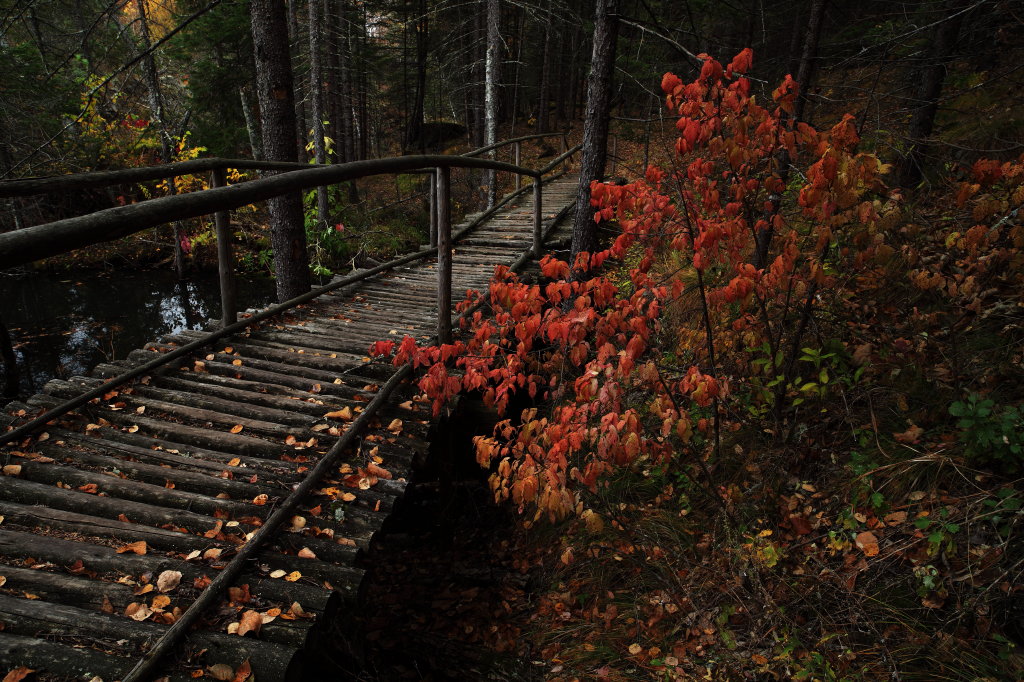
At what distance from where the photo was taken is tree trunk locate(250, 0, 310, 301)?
668 centimetres

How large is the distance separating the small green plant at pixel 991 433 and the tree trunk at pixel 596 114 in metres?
3.73

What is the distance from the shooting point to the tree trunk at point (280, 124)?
21.9ft

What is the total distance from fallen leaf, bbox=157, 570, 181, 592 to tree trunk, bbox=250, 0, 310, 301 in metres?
5.44

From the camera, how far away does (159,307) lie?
1382 centimetres

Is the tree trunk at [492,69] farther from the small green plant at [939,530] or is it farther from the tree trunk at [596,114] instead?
the small green plant at [939,530]

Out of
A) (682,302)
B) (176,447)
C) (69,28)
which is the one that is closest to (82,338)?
(176,447)

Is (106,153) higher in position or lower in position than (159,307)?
higher

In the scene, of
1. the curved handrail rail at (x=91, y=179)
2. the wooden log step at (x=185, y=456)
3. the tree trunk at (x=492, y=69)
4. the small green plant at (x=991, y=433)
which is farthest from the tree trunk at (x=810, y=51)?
the tree trunk at (x=492, y=69)

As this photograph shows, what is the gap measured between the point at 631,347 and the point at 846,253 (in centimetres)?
344

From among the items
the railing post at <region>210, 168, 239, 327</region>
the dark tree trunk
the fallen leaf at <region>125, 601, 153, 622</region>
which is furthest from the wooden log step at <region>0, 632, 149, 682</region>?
the dark tree trunk

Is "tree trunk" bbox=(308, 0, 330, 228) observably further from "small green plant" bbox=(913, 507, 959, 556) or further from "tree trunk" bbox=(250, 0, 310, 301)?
"small green plant" bbox=(913, 507, 959, 556)

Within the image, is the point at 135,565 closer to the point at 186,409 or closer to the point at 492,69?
the point at 186,409

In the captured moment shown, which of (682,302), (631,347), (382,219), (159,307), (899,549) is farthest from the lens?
(382,219)

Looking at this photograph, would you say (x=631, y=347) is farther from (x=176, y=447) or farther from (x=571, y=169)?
(x=571, y=169)
